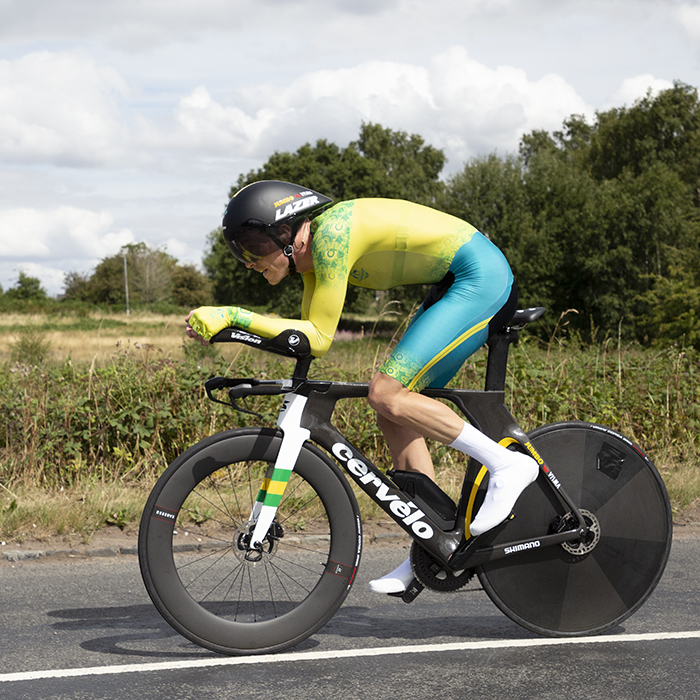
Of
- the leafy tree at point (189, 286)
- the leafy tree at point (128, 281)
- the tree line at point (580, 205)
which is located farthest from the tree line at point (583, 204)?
the leafy tree at point (189, 286)

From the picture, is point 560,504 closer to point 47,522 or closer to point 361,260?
point 361,260

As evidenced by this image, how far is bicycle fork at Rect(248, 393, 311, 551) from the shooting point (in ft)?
10.8

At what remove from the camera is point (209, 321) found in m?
3.09

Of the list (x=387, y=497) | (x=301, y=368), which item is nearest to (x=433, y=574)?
(x=387, y=497)

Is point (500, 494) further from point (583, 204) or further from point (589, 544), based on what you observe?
point (583, 204)

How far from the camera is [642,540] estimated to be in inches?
146

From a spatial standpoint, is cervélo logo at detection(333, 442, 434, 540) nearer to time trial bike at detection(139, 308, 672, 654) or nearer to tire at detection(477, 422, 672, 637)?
time trial bike at detection(139, 308, 672, 654)

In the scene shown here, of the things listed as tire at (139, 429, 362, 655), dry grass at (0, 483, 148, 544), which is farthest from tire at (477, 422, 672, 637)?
dry grass at (0, 483, 148, 544)

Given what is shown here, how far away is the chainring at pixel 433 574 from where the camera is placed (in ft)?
11.4

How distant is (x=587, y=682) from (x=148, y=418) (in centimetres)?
414

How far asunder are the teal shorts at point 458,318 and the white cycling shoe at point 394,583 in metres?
0.80

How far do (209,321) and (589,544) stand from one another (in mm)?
1936

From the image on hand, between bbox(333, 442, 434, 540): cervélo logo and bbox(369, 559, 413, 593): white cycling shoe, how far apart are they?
214 millimetres

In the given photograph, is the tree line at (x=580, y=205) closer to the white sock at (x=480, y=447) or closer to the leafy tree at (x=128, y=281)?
the white sock at (x=480, y=447)
